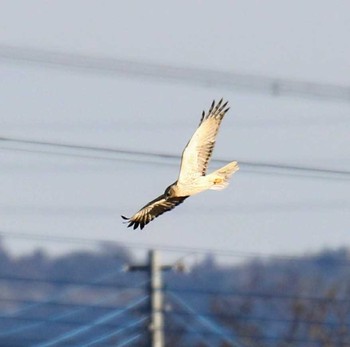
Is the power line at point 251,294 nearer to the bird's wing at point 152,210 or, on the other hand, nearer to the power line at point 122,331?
the power line at point 122,331

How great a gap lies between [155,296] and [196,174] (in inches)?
378

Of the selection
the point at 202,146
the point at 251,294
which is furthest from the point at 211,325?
the point at 202,146

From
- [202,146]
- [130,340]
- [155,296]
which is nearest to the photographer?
[202,146]

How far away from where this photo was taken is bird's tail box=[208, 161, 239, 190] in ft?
27.6


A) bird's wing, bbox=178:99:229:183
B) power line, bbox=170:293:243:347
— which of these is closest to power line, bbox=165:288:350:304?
power line, bbox=170:293:243:347

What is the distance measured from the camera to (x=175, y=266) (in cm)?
1678

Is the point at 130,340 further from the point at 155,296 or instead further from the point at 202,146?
the point at 202,146

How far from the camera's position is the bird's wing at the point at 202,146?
8562 millimetres

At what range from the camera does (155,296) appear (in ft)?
59.3

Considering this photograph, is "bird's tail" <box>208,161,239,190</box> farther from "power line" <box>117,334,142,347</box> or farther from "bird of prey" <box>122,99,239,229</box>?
"power line" <box>117,334,142,347</box>

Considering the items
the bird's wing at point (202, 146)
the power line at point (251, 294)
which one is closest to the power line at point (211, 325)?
the power line at point (251, 294)

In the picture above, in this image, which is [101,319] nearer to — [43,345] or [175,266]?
[43,345]

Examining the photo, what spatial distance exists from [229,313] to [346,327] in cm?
160

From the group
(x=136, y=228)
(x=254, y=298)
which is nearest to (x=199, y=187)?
(x=136, y=228)
